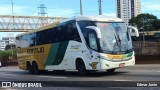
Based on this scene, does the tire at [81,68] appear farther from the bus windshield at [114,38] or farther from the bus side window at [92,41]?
the bus windshield at [114,38]

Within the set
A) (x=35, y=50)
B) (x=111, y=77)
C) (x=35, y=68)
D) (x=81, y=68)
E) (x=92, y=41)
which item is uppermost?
(x=92, y=41)

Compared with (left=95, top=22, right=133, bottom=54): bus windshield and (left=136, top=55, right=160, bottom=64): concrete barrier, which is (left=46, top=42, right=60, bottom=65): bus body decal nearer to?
(left=95, top=22, right=133, bottom=54): bus windshield

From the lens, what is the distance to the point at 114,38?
20.0m

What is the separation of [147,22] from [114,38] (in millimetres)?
129175

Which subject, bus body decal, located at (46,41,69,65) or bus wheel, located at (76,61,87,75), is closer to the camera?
bus wheel, located at (76,61,87,75)

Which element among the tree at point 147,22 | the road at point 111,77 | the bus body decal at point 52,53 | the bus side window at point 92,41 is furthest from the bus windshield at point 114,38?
the tree at point 147,22

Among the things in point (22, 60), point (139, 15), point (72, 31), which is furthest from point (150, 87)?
point (139, 15)

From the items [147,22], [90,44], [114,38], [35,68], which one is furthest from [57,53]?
[147,22]

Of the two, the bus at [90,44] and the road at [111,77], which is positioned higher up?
the bus at [90,44]

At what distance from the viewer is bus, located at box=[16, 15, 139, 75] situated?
19672mm

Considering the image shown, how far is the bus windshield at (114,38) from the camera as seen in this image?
19688mm

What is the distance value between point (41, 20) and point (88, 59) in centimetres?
6958

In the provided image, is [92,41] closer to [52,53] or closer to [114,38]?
[114,38]

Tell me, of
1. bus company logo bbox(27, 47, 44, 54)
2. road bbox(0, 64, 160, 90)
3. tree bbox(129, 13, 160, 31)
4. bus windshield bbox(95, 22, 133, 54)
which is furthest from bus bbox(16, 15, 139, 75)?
tree bbox(129, 13, 160, 31)
